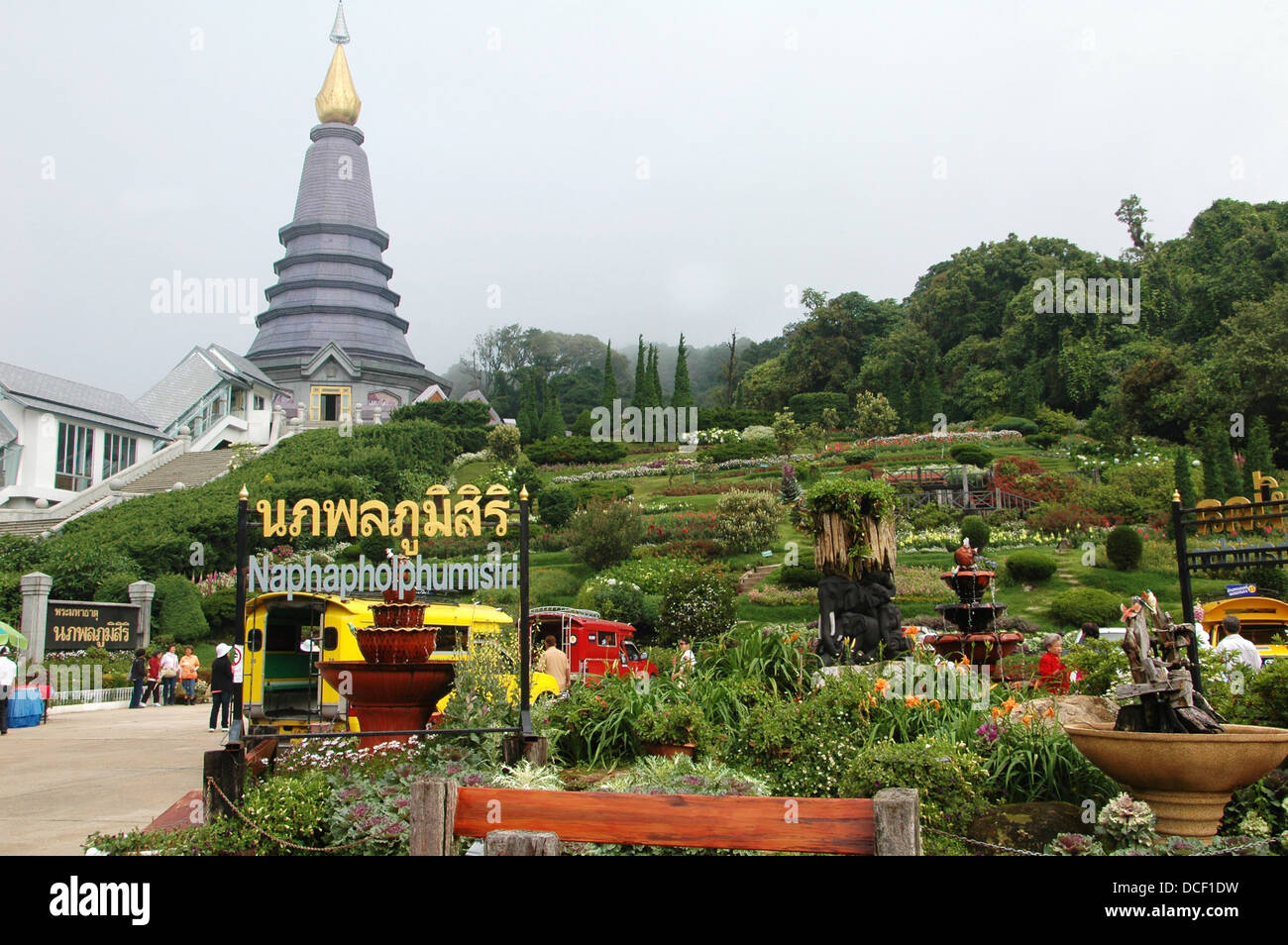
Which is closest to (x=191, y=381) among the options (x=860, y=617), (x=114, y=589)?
(x=114, y=589)

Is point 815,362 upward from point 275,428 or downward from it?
upward

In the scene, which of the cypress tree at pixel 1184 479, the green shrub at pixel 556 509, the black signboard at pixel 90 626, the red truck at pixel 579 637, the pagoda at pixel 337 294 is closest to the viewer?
the red truck at pixel 579 637

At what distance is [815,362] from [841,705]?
61349 mm

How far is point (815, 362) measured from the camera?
67188mm

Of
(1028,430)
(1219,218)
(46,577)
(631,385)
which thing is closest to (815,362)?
(1028,430)

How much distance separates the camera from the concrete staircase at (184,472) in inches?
1572

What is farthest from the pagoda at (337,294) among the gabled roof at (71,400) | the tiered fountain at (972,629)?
the tiered fountain at (972,629)

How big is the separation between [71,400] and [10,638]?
23.0 meters

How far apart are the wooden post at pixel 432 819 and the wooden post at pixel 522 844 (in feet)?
1.32

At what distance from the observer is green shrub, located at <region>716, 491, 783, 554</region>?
97.5 ft

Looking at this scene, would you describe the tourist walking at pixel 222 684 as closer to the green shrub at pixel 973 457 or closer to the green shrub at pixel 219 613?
the green shrub at pixel 219 613

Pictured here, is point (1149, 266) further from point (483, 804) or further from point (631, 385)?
point (483, 804)

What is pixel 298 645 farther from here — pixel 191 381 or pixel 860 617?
pixel 191 381

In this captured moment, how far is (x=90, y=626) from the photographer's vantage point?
75.2ft
